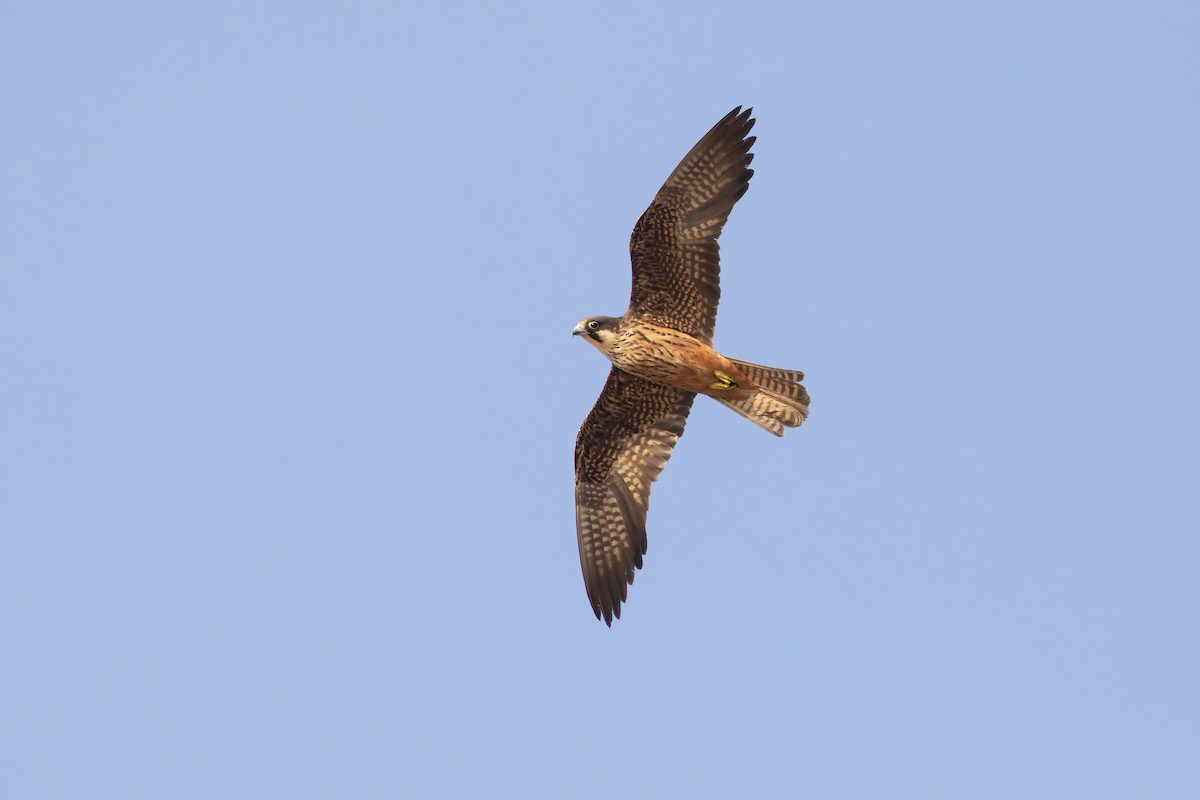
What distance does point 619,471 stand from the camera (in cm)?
1619

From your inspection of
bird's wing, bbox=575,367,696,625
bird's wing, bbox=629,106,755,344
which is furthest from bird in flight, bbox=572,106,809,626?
bird's wing, bbox=575,367,696,625

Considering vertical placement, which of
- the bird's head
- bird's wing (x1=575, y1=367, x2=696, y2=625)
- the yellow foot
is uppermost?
the bird's head

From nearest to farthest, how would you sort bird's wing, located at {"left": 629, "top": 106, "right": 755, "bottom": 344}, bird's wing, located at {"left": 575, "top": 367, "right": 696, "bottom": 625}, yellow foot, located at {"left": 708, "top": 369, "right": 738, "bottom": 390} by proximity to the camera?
bird's wing, located at {"left": 629, "top": 106, "right": 755, "bottom": 344} < yellow foot, located at {"left": 708, "top": 369, "right": 738, "bottom": 390} < bird's wing, located at {"left": 575, "top": 367, "right": 696, "bottom": 625}

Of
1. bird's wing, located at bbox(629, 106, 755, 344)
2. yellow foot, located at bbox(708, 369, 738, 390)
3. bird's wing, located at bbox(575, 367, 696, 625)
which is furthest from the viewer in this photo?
bird's wing, located at bbox(575, 367, 696, 625)

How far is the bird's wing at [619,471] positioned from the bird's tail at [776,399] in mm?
1174

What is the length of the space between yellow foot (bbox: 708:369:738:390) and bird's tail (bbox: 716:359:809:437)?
182mm

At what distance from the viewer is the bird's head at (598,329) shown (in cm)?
1494

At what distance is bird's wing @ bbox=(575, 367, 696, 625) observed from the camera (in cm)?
1581

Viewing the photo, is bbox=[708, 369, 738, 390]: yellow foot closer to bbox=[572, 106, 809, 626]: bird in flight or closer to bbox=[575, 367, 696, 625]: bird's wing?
bbox=[572, 106, 809, 626]: bird in flight

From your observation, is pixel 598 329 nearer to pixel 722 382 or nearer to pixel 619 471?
pixel 722 382

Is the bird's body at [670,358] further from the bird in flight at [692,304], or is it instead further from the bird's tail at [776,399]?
the bird's tail at [776,399]

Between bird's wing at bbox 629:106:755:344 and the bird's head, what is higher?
bird's wing at bbox 629:106:755:344

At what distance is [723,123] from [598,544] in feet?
16.0

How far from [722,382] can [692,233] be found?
162cm
